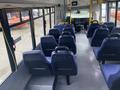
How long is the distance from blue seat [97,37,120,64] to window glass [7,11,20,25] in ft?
6.26

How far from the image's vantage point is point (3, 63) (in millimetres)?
3330

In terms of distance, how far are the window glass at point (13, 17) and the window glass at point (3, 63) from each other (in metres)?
0.35

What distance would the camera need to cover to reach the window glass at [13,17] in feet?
9.75

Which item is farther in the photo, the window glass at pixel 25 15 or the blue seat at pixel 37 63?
the window glass at pixel 25 15

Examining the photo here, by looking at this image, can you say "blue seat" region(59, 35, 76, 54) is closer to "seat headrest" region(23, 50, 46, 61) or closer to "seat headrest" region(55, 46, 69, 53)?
"seat headrest" region(55, 46, 69, 53)

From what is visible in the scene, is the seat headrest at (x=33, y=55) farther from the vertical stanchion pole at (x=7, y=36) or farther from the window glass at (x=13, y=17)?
the window glass at (x=13, y=17)

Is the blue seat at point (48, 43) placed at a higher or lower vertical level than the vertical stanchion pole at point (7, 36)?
lower

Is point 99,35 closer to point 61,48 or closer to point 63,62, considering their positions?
point 61,48

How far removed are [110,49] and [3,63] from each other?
228 centimetres

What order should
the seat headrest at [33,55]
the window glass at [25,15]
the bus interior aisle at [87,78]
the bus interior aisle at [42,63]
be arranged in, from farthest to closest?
the window glass at [25,15] → the bus interior aisle at [87,78] → the seat headrest at [33,55] → the bus interior aisle at [42,63]

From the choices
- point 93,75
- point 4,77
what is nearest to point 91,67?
point 93,75

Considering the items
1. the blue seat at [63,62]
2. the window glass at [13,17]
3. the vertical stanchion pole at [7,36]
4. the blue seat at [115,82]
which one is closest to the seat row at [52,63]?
the blue seat at [63,62]

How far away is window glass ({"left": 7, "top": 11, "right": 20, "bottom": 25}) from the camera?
2973mm

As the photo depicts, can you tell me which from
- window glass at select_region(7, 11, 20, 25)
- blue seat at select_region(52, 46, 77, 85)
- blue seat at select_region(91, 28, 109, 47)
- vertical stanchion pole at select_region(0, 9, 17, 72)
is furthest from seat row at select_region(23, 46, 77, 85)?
blue seat at select_region(91, 28, 109, 47)
